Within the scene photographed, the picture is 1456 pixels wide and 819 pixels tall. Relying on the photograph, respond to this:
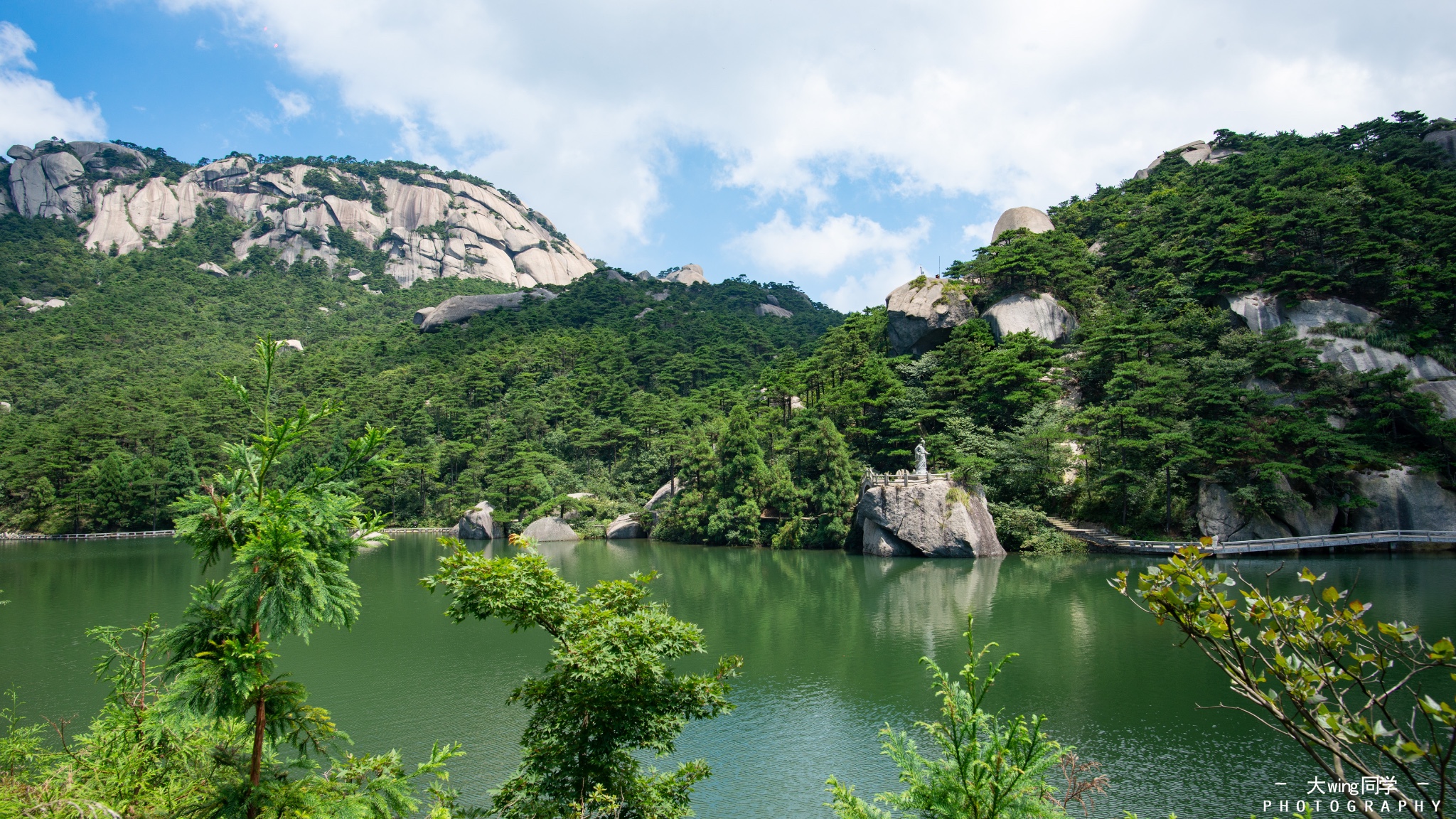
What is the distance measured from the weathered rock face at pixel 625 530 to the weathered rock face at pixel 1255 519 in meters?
22.5

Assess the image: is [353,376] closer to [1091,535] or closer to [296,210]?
[1091,535]

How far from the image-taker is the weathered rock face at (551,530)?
1334 inches

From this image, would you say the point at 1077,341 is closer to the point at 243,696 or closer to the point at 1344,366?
the point at 1344,366

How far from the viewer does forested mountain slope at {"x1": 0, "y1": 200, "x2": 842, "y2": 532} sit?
36750mm

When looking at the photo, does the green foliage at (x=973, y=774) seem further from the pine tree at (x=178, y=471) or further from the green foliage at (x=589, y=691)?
the pine tree at (x=178, y=471)

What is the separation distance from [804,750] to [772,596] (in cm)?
976

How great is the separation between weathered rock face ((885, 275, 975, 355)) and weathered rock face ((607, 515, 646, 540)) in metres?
15.1

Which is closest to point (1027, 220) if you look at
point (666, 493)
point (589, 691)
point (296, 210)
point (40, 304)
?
point (666, 493)

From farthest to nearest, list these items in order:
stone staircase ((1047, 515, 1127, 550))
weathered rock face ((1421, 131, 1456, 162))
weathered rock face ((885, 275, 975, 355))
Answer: weathered rock face ((1421, 131, 1456, 162)) < weathered rock face ((885, 275, 975, 355)) < stone staircase ((1047, 515, 1127, 550))

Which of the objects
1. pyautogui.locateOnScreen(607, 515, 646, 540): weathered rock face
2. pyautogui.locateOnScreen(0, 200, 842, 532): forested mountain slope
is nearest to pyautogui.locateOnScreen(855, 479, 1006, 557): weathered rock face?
pyautogui.locateOnScreen(0, 200, 842, 532): forested mountain slope

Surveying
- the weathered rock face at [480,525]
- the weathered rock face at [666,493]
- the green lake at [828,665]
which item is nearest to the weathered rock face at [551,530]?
the weathered rock face at [480,525]

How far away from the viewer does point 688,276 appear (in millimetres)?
88250

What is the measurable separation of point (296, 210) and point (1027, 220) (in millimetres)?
84453

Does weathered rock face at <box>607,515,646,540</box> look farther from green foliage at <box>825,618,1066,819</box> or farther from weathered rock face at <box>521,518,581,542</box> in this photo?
green foliage at <box>825,618,1066,819</box>
